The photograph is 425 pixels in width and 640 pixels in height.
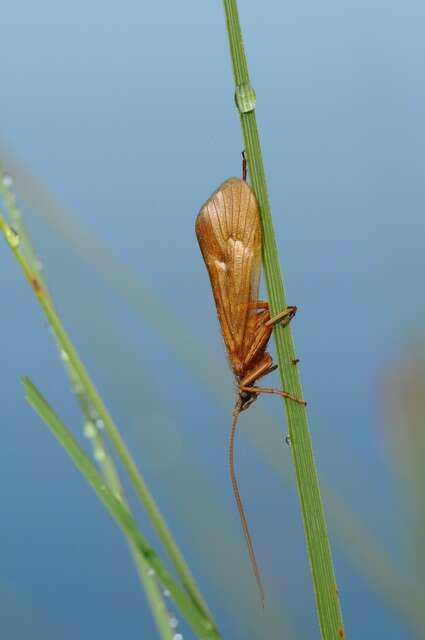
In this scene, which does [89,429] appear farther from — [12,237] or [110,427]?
[12,237]

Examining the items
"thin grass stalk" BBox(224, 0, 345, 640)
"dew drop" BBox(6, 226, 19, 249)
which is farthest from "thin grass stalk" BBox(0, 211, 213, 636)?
"thin grass stalk" BBox(224, 0, 345, 640)

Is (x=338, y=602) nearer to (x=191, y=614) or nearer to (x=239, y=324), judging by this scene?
(x=191, y=614)

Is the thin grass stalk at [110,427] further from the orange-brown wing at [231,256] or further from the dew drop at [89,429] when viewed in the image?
the orange-brown wing at [231,256]

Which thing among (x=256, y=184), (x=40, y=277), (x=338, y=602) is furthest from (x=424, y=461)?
(x=40, y=277)

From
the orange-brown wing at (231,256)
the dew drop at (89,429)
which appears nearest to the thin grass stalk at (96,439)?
the dew drop at (89,429)

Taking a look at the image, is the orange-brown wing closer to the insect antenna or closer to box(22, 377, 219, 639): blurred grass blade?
the insect antenna

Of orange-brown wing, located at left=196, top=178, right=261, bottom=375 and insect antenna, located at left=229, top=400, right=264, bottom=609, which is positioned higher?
orange-brown wing, located at left=196, top=178, right=261, bottom=375

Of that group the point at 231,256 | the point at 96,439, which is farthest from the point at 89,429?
the point at 231,256
